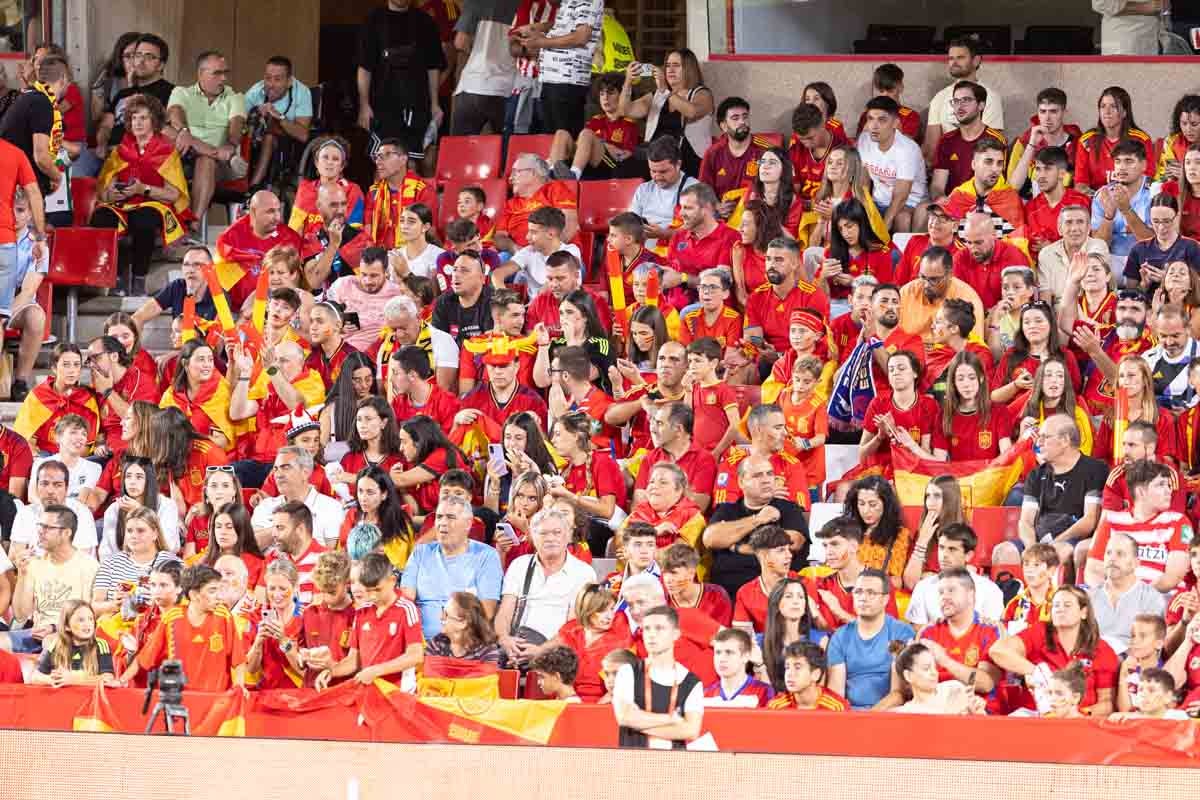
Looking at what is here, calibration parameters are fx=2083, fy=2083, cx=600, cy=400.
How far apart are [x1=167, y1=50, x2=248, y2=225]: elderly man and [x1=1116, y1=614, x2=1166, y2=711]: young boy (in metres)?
6.87

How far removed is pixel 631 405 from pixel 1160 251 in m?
2.76

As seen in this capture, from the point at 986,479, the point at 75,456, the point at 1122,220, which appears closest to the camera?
the point at 986,479

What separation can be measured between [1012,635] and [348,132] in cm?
731

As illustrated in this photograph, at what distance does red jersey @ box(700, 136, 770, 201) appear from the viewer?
11.8 meters

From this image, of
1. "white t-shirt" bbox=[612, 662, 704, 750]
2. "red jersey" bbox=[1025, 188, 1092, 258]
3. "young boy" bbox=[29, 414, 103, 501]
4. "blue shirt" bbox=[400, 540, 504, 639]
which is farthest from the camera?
"red jersey" bbox=[1025, 188, 1092, 258]

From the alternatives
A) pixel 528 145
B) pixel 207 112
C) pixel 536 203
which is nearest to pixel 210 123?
pixel 207 112

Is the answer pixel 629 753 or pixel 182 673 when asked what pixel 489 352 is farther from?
pixel 629 753

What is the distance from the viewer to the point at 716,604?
8.42 metres

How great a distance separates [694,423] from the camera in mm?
9555

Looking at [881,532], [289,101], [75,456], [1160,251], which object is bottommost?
[881,532]

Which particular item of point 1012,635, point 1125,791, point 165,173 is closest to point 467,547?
point 1012,635

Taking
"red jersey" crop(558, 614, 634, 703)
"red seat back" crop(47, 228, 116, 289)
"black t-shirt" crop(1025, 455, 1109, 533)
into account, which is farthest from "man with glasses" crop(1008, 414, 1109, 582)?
"red seat back" crop(47, 228, 116, 289)

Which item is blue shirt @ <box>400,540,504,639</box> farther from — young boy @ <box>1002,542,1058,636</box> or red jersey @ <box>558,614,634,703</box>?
young boy @ <box>1002,542,1058,636</box>

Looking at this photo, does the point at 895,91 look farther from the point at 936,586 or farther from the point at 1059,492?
the point at 936,586
